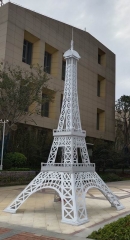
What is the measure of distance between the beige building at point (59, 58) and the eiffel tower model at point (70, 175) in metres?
16.2

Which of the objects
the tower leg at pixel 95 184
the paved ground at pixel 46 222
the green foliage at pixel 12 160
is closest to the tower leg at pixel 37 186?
the paved ground at pixel 46 222

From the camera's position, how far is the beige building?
26.5m

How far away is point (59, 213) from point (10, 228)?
120 inches

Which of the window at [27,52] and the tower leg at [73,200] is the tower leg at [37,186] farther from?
the window at [27,52]

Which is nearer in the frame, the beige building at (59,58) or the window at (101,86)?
the beige building at (59,58)

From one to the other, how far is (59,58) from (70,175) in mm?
24426

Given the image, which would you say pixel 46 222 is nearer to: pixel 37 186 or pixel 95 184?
pixel 37 186

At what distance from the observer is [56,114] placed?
3017 cm

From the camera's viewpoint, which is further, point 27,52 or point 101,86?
point 101,86

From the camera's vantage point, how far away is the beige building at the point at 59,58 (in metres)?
Result: 26.5

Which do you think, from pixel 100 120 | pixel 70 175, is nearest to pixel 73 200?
pixel 70 175

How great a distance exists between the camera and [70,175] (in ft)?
30.6

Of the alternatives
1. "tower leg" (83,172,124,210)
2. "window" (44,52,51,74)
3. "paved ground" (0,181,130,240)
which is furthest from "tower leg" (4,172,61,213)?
"window" (44,52,51,74)

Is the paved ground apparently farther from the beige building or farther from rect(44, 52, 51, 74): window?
rect(44, 52, 51, 74): window
